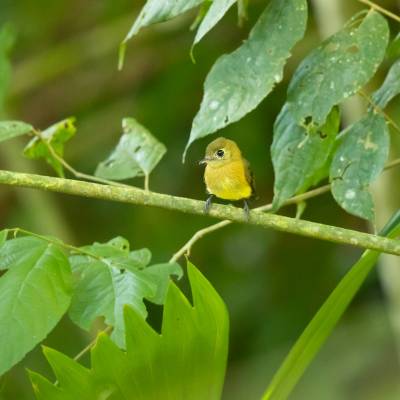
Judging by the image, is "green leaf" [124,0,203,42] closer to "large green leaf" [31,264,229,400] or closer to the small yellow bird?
"large green leaf" [31,264,229,400]

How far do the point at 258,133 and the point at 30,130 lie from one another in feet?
9.63

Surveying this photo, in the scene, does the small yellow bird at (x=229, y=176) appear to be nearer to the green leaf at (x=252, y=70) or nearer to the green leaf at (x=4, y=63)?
the green leaf at (x=252, y=70)

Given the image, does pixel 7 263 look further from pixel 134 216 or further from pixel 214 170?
pixel 134 216

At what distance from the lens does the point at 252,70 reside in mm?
2006

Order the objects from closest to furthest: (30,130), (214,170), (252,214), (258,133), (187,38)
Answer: (252,214), (30,130), (214,170), (258,133), (187,38)

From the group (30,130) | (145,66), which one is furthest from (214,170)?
(145,66)

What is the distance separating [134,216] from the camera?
5.44 meters

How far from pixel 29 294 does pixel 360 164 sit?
0.68 metres

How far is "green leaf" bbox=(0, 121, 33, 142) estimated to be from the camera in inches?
85.8

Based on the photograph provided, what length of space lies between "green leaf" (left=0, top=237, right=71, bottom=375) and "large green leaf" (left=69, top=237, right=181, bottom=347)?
0.08m

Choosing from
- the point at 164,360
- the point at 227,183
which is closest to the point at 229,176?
the point at 227,183

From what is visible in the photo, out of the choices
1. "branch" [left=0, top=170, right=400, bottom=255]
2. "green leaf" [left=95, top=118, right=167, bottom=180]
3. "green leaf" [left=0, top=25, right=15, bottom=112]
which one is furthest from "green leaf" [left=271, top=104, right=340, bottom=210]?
"green leaf" [left=0, top=25, right=15, bottom=112]

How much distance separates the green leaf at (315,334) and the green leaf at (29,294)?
0.39 meters

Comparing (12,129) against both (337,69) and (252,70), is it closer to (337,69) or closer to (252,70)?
(252,70)
